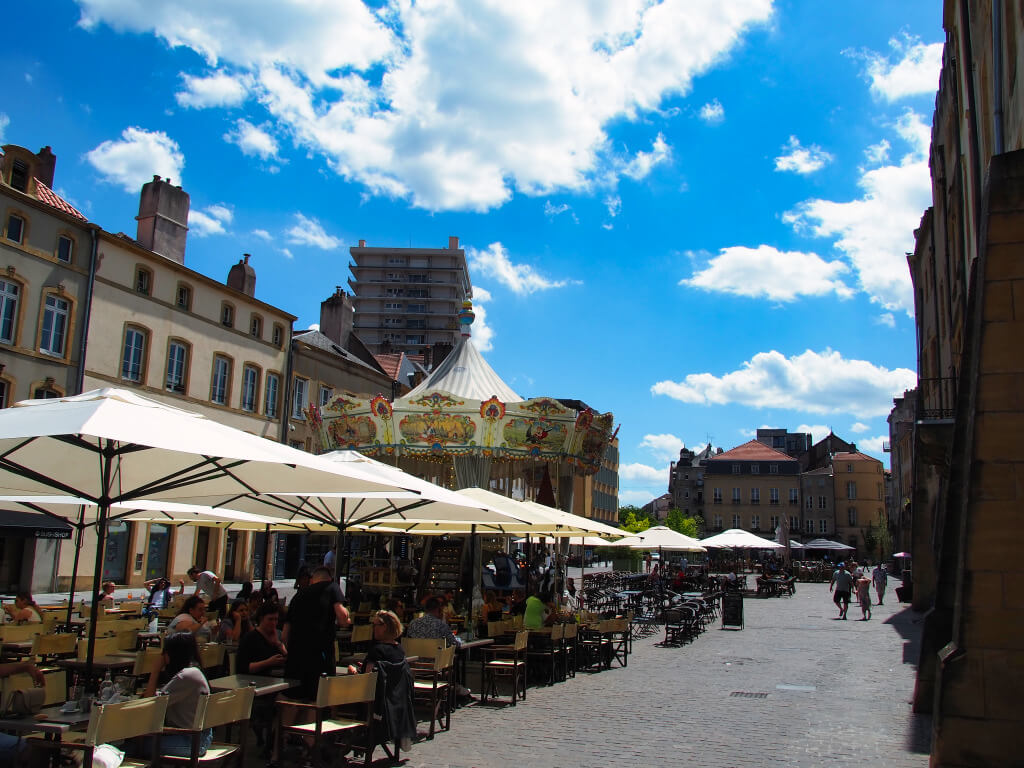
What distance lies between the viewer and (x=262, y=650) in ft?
25.0

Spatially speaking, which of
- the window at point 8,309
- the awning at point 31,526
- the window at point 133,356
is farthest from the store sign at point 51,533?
the window at point 133,356

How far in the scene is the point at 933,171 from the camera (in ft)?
87.9

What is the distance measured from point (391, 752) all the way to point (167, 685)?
8.68 ft

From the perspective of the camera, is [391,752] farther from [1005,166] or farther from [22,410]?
[1005,166]

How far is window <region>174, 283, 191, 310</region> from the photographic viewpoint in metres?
28.9

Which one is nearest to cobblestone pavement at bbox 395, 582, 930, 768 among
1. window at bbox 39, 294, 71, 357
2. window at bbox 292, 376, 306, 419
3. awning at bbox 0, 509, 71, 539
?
awning at bbox 0, 509, 71, 539

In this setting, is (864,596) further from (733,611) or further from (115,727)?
(115,727)

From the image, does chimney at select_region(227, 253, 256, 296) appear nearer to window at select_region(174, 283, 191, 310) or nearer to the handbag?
window at select_region(174, 283, 191, 310)

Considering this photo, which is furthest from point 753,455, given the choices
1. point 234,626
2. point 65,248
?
point 234,626

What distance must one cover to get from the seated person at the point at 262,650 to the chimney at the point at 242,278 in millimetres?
27423

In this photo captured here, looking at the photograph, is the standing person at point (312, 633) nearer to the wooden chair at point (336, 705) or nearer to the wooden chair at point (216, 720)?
the wooden chair at point (336, 705)

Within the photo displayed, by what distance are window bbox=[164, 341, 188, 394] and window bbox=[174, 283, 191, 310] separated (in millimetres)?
1334

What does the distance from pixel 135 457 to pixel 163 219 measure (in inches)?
991

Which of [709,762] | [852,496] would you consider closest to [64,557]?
[709,762]
